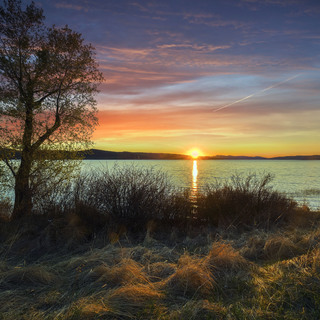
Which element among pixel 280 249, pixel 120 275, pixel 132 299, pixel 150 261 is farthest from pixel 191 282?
pixel 280 249

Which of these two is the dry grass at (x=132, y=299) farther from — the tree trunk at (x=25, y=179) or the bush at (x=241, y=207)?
the tree trunk at (x=25, y=179)

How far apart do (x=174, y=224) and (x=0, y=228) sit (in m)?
6.62

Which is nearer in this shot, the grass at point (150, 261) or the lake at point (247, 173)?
the grass at point (150, 261)

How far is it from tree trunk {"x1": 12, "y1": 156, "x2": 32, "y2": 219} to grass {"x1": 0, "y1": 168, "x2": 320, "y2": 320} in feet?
2.54

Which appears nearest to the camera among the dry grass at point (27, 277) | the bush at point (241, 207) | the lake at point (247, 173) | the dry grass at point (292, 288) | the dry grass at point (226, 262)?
the dry grass at point (292, 288)

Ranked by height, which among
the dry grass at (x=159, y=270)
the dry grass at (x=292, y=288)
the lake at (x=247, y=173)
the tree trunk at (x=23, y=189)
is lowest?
the lake at (x=247, y=173)

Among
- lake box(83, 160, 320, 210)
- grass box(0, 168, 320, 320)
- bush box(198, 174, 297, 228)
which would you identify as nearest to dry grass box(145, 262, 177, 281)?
grass box(0, 168, 320, 320)

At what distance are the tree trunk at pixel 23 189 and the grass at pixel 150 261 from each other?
773 millimetres

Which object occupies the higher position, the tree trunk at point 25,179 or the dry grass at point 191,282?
the tree trunk at point 25,179

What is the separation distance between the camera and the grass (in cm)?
458

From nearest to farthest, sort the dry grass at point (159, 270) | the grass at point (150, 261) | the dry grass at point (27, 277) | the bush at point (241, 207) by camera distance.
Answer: the grass at point (150, 261)
the dry grass at point (27, 277)
the dry grass at point (159, 270)
the bush at point (241, 207)

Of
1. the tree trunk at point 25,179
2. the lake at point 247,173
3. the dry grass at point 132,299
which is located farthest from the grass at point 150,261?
the lake at point 247,173

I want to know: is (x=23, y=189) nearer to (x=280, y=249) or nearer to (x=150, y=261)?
(x=150, y=261)

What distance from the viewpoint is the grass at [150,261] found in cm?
458
